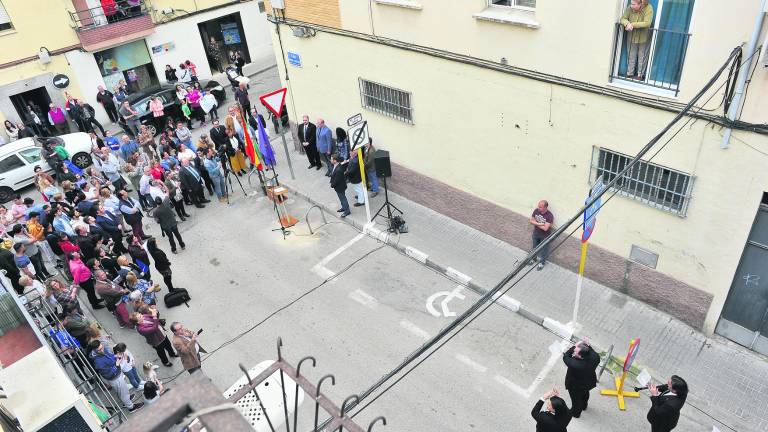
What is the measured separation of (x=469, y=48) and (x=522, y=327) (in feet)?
16.8

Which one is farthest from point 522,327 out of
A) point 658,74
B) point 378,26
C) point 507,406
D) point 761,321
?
point 378,26

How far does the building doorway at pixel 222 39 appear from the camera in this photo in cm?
2350

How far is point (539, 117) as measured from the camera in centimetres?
952

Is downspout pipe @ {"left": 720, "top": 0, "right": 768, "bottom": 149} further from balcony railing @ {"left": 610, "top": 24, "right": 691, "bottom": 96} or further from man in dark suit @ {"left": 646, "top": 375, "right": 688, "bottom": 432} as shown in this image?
man in dark suit @ {"left": 646, "top": 375, "right": 688, "bottom": 432}

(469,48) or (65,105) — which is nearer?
(469,48)

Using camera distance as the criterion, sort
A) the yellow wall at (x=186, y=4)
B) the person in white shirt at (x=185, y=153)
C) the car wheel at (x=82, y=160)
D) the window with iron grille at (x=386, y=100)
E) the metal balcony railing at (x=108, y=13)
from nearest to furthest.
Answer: the window with iron grille at (x=386, y=100)
the person in white shirt at (x=185, y=153)
the car wheel at (x=82, y=160)
the metal balcony railing at (x=108, y=13)
the yellow wall at (x=186, y=4)

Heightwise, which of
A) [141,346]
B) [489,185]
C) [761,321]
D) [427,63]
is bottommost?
[141,346]

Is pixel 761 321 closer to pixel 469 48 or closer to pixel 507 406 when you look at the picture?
pixel 507 406

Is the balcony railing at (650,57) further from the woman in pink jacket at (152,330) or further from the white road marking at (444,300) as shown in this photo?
the woman in pink jacket at (152,330)

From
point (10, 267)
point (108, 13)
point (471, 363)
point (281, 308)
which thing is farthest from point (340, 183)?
point (108, 13)

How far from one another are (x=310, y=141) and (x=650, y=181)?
8.71 metres

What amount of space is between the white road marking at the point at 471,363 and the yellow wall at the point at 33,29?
59.1 feet

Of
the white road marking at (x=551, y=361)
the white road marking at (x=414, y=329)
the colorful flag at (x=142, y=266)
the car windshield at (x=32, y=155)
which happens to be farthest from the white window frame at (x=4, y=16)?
the white road marking at (x=551, y=361)

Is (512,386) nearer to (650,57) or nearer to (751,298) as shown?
(751,298)
